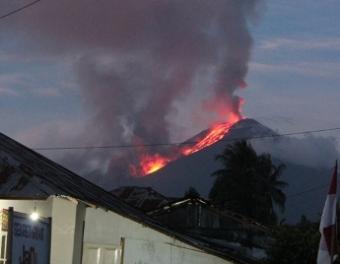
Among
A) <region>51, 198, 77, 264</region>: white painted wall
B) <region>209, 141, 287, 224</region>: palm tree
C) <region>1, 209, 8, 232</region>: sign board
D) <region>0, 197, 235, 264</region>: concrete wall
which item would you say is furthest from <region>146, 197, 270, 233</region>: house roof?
<region>209, 141, 287, 224</region>: palm tree

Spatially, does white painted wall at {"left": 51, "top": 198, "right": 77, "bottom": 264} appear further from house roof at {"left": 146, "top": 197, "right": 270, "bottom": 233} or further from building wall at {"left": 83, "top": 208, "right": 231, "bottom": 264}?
house roof at {"left": 146, "top": 197, "right": 270, "bottom": 233}

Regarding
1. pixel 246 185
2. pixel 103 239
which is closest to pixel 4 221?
pixel 103 239

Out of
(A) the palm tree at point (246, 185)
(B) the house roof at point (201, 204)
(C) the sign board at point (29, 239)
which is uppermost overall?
(A) the palm tree at point (246, 185)

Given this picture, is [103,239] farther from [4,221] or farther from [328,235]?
[328,235]

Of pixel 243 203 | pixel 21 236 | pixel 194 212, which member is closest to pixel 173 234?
pixel 21 236

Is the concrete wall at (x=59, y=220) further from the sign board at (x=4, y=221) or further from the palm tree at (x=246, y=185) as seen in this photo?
the palm tree at (x=246, y=185)

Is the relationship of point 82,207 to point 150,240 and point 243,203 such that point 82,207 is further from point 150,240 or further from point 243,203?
point 243,203

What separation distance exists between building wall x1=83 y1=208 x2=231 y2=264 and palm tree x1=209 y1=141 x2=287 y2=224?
44762 mm

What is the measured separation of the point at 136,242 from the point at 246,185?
1884 inches

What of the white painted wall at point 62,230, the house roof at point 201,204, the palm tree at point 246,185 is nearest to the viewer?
the white painted wall at point 62,230

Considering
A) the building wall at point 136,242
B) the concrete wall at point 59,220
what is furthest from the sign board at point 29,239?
the building wall at point 136,242

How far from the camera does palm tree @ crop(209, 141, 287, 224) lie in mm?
64000

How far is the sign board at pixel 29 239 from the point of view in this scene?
44.3 ft

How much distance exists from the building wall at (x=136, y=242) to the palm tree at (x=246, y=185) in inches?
1762
